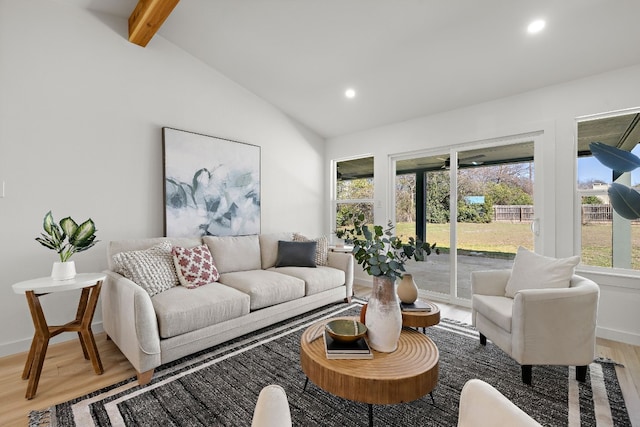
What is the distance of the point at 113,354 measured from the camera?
238 centimetres

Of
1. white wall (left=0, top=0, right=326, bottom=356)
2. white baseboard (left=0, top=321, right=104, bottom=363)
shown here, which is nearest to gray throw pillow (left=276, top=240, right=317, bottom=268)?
white wall (left=0, top=0, right=326, bottom=356)

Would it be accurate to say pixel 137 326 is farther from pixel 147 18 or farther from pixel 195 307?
pixel 147 18

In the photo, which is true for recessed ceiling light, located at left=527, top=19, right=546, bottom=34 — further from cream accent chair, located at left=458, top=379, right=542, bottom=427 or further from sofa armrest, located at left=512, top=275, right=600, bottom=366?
cream accent chair, located at left=458, top=379, right=542, bottom=427

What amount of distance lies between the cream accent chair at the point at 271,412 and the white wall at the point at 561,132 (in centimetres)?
325

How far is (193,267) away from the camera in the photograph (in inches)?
105

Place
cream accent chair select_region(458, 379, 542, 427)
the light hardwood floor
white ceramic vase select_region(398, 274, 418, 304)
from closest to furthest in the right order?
cream accent chair select_region(458, 379, 542, 427) < the light hardwood floor < white ceramic vase select_region(398, 274, 418, 304)

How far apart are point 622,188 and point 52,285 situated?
3.63m

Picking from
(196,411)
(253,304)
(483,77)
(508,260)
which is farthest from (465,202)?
(196,411)

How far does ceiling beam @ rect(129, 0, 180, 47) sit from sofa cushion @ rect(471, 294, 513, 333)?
3.41 meters

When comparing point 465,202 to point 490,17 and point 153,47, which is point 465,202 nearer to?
point 490,17

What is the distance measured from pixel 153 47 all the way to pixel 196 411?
11.0ft

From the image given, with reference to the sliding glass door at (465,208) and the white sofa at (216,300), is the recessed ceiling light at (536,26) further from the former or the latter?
the white sofa at (216,300)

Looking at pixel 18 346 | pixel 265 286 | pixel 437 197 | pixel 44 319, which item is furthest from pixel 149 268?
pixel 437 197

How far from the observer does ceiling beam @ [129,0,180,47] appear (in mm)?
2482
